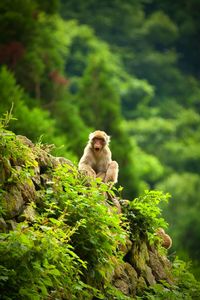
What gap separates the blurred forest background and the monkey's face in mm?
1322

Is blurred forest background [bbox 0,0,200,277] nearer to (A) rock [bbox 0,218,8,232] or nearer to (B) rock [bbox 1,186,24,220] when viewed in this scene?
(B) rock [bbox 1,186,24,220]

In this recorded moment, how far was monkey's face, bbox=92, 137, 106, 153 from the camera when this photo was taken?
11.9m

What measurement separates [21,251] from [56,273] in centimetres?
42

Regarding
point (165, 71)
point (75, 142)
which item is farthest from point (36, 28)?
point (165, 71)

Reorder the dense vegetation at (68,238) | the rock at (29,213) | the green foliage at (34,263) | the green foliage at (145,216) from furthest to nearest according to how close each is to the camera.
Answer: the green foliage at (145,216)
the rock at (29,213)
the dense vegetation at (68,238)
the green foliage at (34,263)

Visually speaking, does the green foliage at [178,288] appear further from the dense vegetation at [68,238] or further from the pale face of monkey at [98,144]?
the pale face of monkey at [98,144]

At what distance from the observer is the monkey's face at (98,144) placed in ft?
39.2

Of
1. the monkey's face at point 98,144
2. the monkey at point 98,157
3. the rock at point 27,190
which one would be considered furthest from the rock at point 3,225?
the monkey's face at point 98,144

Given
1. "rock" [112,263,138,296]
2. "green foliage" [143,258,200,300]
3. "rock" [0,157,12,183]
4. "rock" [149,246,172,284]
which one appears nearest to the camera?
"rock" [0,157,12,183]

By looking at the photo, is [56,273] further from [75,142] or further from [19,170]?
[75,142]

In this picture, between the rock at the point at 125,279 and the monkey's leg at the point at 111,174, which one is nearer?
the rock at the point at 125,279

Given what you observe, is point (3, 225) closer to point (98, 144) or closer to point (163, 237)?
point (163, 237)

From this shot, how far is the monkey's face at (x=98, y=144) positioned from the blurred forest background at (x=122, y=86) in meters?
1.32

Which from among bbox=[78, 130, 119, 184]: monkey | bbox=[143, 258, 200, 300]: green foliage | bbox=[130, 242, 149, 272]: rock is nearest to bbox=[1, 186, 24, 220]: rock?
bbox=[143, 258, 200, 300]: green foliage
